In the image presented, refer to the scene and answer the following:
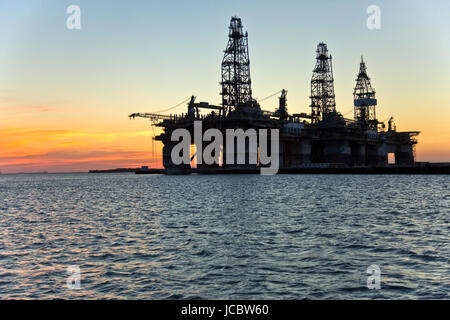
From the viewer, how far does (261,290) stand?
52.1ft

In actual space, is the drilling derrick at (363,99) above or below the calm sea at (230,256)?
above

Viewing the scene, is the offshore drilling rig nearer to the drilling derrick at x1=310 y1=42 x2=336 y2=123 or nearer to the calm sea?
the drilling derrick at x1=310 y1=42 x2=336 y2=123

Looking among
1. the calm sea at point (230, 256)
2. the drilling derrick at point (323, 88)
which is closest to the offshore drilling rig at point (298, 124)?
the drilling derrick at point (323, 88)

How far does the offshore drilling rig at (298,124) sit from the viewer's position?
15288cm

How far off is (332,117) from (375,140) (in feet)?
96.9

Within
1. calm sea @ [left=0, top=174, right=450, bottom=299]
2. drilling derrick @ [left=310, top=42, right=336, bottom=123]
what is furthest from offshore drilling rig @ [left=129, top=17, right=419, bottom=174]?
calm sea @ [left=0, top=174, right=450, bottom=299]

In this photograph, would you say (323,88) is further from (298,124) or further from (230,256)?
(230,256)

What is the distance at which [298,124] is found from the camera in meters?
167

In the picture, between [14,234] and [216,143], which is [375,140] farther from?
[14,234]

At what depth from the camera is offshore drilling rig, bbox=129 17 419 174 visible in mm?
152875

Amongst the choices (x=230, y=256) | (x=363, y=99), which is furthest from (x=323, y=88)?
(x=230, y=256)

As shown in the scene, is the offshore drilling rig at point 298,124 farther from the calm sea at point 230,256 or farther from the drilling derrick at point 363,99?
the calm sea at point 230,256

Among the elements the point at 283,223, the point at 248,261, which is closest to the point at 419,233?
the point at 283,223

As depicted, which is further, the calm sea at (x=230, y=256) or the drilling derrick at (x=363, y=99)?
the drilling derrick at (x=363, y=99)
